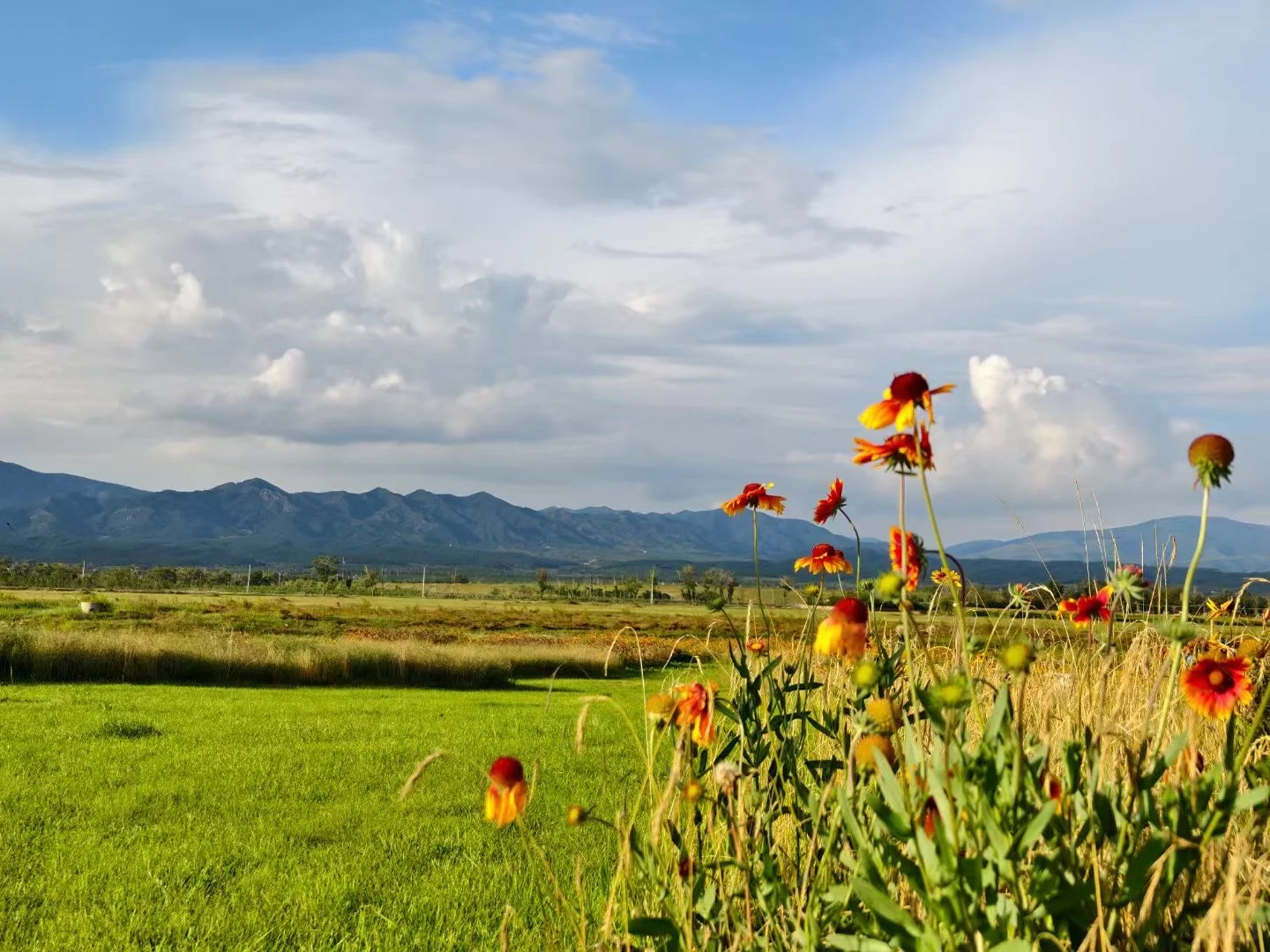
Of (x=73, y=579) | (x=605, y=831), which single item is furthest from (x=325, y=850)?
(x=73, y=579)

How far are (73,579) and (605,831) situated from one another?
344 feet

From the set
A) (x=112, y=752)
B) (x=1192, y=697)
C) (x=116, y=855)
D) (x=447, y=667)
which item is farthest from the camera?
(x=447, y=667)

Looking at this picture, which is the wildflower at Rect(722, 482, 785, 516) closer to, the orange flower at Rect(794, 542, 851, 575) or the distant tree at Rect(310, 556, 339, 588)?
the orange flower at Rect(794, 542, 851, 575)

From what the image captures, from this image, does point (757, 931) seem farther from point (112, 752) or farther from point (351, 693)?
point (351, 693)

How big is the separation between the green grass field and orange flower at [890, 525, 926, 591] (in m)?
1.17

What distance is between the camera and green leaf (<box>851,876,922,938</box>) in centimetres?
167

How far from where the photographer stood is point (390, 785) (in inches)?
287

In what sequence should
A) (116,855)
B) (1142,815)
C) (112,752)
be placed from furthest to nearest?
1. (112,752)
2. (116,855)
3. (1142,815)

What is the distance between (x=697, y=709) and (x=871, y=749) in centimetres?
52

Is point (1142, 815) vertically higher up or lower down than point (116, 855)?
higher up

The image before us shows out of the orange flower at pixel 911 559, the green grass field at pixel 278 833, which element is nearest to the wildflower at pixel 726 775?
the orange flower at pixel 911 559

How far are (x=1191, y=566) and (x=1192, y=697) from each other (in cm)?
53

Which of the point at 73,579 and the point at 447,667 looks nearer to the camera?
the point at 447,667

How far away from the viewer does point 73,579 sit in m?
97.4
